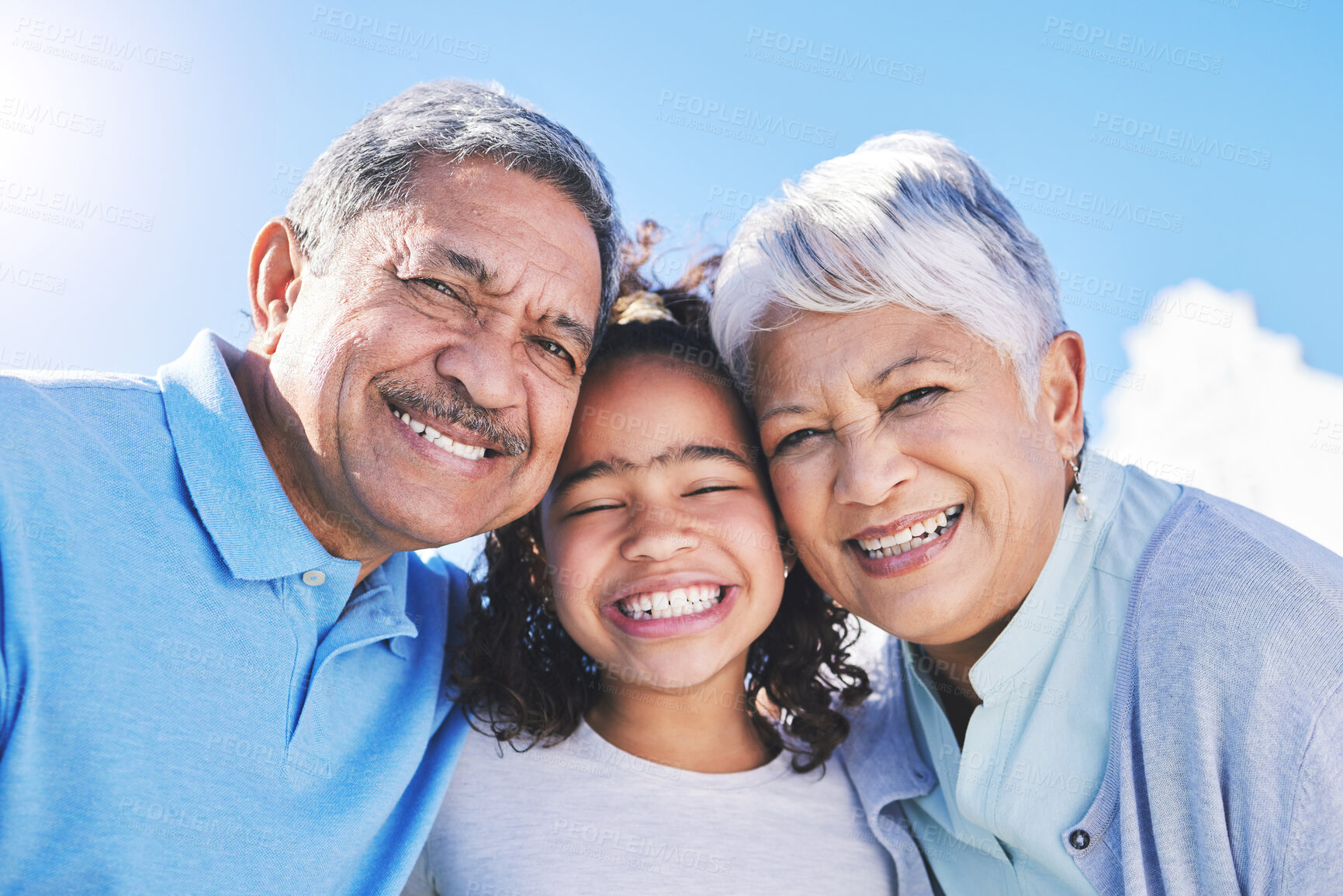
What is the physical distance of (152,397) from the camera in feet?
7.30

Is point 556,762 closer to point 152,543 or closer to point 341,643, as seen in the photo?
point 341,643

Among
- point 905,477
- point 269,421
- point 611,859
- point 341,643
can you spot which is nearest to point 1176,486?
point 905,477

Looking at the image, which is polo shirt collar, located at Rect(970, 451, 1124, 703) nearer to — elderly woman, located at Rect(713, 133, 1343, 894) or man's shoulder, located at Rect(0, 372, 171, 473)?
elderly woman, located at Rect(713, 133, 1343, 894)

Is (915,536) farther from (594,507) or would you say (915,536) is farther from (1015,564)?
(594,507)

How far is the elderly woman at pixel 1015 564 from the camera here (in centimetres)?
197

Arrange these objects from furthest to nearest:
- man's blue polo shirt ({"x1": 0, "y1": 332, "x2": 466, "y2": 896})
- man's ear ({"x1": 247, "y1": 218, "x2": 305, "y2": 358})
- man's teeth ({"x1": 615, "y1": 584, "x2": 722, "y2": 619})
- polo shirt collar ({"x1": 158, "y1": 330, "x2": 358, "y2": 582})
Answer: man's teeth ({"x1": 615, "y1": 584, "x2": 722, "y2": 619}), man's ear ({"x1": 247, "y1": 218, "x2": 305, "y2": 358}), polo shirt collar ({"x1": 158, "y1": 330, "x2": 358, "y2": 582}), man's blue polo shirt ({"x1": 0, "y1": 332, "x2": 466, "y2": 896})

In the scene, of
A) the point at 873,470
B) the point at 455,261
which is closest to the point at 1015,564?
the point at 873,470

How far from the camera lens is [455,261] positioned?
7.63 ft

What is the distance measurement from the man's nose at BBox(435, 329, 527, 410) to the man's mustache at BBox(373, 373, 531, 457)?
0.02m

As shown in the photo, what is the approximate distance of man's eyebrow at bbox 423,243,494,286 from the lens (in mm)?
2324

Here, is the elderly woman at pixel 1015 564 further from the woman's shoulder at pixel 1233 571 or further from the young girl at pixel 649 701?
the young girl at pixel 649 701

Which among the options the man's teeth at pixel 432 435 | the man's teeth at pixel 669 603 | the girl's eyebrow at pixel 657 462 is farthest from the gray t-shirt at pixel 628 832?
the man's teeth at pixel 432 435

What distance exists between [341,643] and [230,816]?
45 cm

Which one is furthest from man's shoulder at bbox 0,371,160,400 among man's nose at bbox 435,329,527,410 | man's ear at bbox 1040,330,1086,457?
man's ear at bbox 1040,330,1086,457
